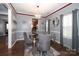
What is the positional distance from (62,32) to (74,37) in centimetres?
150

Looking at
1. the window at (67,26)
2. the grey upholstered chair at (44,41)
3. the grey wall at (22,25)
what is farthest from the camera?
the grey wall at (22,25)

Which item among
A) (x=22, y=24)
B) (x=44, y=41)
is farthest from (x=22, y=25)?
(x=44, y=41)

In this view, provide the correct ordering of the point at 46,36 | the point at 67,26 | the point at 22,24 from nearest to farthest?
the point at 46,36 → the point at 67,26 → the point at 22,24

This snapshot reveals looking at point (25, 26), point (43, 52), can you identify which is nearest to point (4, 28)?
point (25, 26)

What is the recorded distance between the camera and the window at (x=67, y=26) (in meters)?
5.19

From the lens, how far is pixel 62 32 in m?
6.16

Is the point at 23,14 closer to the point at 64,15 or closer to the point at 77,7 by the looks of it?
the point at 64,15

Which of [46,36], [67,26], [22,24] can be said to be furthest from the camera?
[22,24]

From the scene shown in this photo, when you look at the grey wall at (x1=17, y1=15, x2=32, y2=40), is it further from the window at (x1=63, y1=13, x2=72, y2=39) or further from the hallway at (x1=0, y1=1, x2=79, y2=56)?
the window at (x1=63, y1=13, x2=72, y2=39)

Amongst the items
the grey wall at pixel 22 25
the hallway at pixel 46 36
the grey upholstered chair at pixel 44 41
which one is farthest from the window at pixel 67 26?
the grey wall at pixel 22 25

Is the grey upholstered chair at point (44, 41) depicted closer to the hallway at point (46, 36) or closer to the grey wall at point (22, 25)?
the hallway at point (46, 36)

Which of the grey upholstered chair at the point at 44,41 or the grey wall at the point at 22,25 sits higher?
the grey wall at the point at 22,25

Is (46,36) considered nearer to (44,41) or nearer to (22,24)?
(44,41)

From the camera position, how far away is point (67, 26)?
554 centimetres
